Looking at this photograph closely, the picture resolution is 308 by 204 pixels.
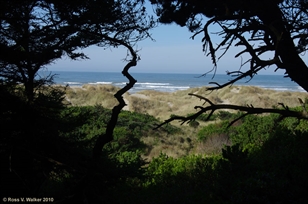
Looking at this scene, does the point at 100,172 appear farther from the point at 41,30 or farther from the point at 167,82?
the point at 167,82

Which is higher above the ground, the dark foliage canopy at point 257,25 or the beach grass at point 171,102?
the dark foliage canopy at point 257,25

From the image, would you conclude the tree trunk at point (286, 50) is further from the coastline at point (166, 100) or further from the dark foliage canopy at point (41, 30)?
the coastline at point (166, 100)

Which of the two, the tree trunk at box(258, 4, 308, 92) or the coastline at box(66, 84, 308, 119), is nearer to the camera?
the tree trunk at box(258, 4, 308, 92)

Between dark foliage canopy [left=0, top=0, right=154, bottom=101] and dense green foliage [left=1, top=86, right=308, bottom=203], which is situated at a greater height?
dark foliage canopy [left=0, top=0, right=154, bottom=101]

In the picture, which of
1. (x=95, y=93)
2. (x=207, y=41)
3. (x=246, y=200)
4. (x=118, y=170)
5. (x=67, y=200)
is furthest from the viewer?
(x=95, y=93)

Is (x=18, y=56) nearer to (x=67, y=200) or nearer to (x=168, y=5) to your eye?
(x=67, y=200)

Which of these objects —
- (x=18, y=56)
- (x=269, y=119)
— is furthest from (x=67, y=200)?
(x=269, y=119)

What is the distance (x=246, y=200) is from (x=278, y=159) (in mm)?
1412

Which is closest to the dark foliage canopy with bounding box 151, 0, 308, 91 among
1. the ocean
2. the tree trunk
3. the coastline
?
the tree trunk

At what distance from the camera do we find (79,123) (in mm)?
6242

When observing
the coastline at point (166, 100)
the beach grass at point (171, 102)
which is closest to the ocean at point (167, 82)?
the coastline at point (166, 100)

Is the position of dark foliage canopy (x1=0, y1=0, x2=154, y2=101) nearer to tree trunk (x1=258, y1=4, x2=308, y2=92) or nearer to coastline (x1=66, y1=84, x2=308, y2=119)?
tree trunk (x1=258, y1=4, x2=308, y2=92)

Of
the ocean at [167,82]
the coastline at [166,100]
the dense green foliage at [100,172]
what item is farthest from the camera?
the ocean at [167,82]

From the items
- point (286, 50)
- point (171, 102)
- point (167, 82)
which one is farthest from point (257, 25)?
point (167, 82)
